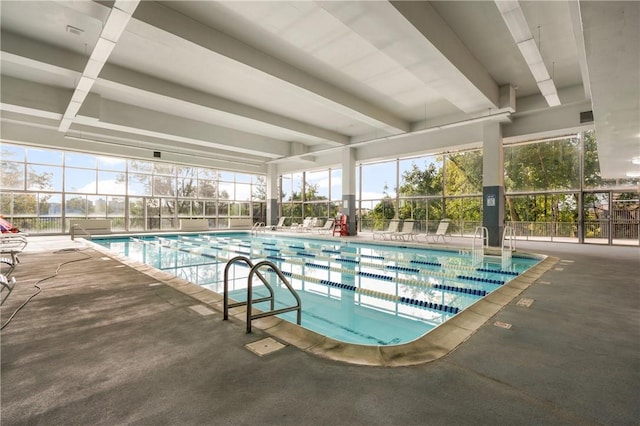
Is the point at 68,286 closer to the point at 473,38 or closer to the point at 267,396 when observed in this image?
the point at 267,396

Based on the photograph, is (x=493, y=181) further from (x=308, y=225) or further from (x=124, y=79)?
(x=124, y=79)

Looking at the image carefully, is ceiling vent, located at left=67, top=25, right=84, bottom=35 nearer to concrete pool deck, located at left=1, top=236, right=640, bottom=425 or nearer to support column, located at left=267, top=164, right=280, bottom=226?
concrete pool deck, located at left=1, top=236, right=640, bottom=425

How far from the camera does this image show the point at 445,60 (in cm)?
585

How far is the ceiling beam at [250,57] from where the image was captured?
16.9 feet

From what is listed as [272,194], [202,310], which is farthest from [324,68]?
[272,194]

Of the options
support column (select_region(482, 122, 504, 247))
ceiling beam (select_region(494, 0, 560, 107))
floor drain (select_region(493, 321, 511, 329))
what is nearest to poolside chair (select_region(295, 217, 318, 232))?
support column (select_region(482, 122, 504, 247))

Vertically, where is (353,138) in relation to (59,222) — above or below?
above

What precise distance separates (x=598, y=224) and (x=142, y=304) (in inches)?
520

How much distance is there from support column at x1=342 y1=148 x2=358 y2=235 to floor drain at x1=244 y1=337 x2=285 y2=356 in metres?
11.6

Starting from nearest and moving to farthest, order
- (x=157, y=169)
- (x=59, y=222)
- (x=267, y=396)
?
(x=267, y=396)
(x=59, y=222)
(x=157, y=169)

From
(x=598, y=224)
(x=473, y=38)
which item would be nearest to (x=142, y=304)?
(x=473, y=38)

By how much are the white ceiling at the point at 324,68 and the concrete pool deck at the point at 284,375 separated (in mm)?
2849

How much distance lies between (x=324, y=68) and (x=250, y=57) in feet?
6.01

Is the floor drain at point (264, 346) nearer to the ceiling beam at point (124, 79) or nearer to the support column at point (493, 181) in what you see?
the ceiling beam at point (124, 79)
